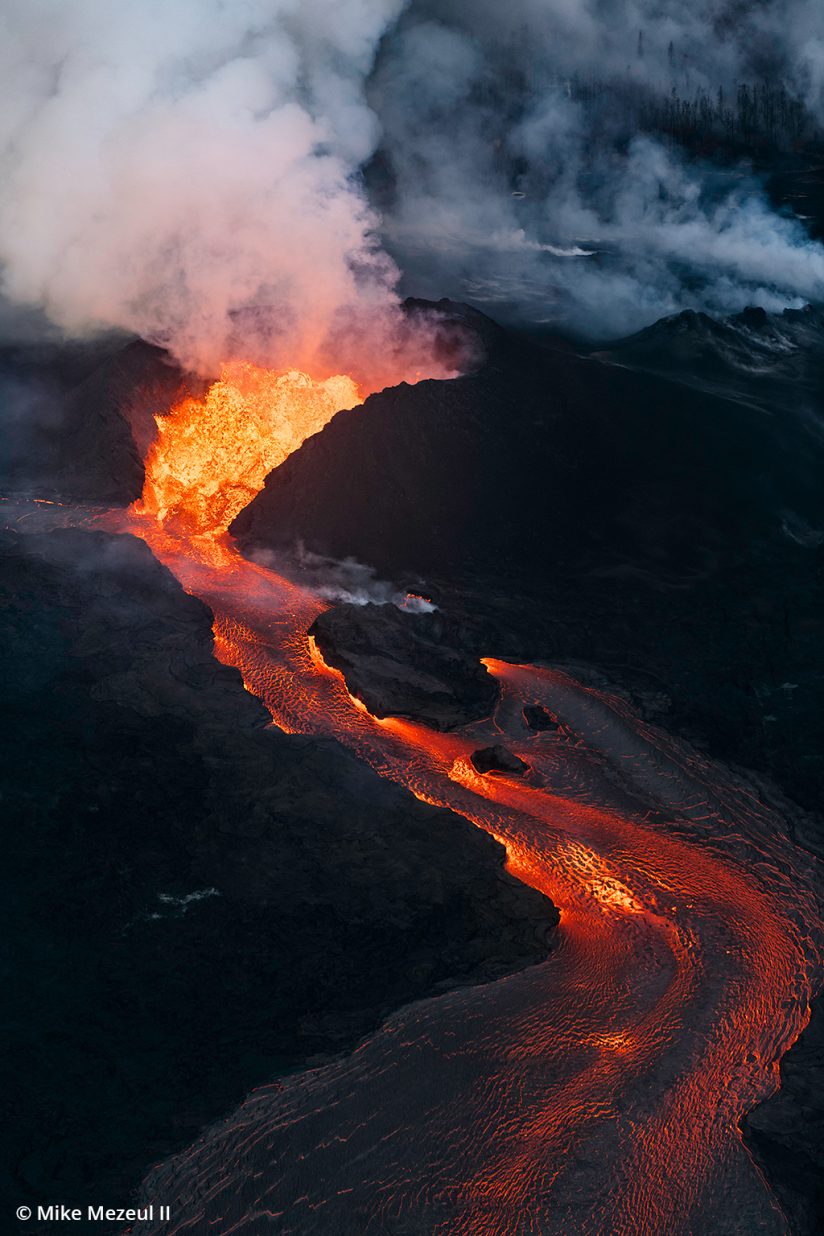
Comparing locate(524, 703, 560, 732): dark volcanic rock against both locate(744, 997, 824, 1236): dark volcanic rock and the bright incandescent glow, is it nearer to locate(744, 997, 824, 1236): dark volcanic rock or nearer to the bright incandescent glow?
locate(744, 997, 824, 1236): dark volcanic rock

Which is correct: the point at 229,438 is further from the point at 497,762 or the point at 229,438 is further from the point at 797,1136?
the point at 797,1136

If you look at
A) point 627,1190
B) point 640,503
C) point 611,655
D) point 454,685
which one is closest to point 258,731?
point 454,685

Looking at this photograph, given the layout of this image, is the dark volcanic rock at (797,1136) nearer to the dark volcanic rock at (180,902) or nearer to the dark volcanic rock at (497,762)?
the dark volcanic rock at (180,902)

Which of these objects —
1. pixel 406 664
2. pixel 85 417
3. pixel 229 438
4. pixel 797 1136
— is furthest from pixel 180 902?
pixel 85 417

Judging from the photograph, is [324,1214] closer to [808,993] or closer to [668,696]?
[808,993]

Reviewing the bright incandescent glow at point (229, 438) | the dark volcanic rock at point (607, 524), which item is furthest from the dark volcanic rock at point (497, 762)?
the bright incandescent glow at point (229, 438)

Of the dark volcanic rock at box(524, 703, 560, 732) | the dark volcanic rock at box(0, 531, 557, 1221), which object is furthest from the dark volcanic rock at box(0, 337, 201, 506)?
the dark volcanic rock at box(524, 703, 560, 732)
